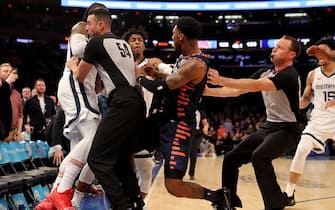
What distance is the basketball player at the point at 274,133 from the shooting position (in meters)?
4.83

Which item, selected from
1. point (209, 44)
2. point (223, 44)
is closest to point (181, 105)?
point (209, 44)

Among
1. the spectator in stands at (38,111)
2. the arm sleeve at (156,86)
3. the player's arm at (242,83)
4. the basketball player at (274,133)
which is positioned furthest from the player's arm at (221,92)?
the spectator in stands at (38,111)

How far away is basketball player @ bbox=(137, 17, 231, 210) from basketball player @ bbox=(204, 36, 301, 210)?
708 mm

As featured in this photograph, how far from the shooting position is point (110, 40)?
13.3ft

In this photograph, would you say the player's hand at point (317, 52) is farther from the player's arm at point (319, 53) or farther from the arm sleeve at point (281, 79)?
the arm sleeve at point (281, 79)

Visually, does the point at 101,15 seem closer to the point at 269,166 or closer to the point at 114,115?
the point at 114,115

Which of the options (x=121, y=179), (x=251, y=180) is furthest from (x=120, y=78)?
(x=251, y=180)

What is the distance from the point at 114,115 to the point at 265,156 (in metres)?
1.76

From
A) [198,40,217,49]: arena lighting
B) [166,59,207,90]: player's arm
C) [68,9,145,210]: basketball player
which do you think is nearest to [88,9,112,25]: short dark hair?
[68,9,145,210]: basketball player

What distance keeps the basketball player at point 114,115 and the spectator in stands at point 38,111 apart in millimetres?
4163

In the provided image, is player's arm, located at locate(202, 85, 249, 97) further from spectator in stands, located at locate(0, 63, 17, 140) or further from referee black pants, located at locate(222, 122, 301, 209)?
spectator in stands, located at locate(0, 63, 17, 140)

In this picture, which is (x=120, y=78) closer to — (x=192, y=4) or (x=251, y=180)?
(x=251, y=180)

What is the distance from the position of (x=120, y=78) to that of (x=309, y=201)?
323cm

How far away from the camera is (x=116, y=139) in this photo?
387cm
